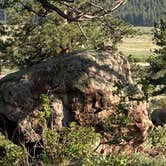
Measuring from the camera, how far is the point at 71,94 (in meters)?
11.2

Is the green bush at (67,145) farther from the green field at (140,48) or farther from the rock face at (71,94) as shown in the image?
the green field at (140,48)

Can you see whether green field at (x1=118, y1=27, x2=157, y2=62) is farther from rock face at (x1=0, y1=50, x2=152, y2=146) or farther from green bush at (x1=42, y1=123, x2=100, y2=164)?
green bush at (x1=42, y1=123, x2=100, y2=164)

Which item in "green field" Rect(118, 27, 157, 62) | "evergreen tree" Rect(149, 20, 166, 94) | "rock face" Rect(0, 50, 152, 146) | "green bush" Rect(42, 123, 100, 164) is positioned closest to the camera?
"green bush" Rect(42, 123, 100, 164)

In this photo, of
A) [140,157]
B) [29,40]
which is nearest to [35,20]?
[29,40]

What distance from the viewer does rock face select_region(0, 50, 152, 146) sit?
36.2ft

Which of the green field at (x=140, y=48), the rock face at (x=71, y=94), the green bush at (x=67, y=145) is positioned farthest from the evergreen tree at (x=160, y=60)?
the green bush at (x=67, y=145)

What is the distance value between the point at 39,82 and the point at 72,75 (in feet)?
2.80

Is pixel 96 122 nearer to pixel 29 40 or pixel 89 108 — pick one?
pixel 89 108

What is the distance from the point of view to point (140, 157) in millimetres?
10352

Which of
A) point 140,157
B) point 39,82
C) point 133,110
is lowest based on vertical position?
point 140,157

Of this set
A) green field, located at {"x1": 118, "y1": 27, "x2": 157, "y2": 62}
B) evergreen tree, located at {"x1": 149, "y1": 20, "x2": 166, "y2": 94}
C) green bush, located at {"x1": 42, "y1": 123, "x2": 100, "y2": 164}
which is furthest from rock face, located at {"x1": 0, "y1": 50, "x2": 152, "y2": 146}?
green field, located at {"x1": 118, "y1": 27, "x2": 157, "y2": 62}

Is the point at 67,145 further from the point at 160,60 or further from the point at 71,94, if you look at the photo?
the point at 160,60

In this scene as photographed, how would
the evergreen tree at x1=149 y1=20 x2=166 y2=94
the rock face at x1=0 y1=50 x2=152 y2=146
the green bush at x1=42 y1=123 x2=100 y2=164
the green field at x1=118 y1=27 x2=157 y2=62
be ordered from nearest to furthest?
the green bush at x1=42 y1=123 x2=100 y2=164 → the rock face at x1=0 y1=50 x2=152 y2=146 → the evergreen tree at x1=149 y1=20 x2=166 y2=94 → the green field at x1=118 y1=27 x2=157 y2=62

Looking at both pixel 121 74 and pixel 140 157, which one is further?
pixel 121 74
